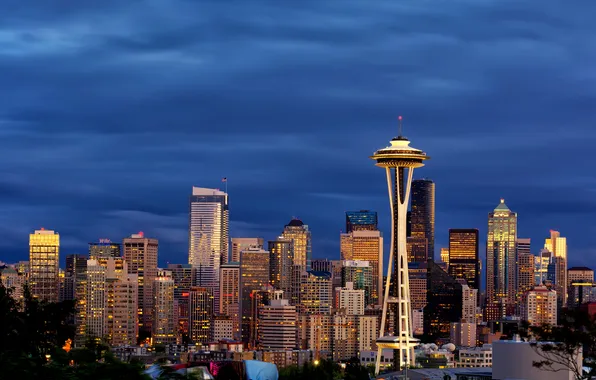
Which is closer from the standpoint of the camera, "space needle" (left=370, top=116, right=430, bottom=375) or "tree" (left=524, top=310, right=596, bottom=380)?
"tree" (left=524, top=310, right=596, bottom=380)

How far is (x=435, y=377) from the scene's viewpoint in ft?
411

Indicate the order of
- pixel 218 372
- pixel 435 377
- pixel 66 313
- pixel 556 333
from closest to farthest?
pixel 218 372 → pixel 556 333 → pixel 66 313 → pixel 435 377

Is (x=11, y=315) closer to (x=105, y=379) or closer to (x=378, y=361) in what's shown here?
(x=105, y=379)

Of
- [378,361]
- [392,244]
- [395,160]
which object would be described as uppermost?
[395,160]

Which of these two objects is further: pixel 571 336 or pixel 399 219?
pixel 399 219

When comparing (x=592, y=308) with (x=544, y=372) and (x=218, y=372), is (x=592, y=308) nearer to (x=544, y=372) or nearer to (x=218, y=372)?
(x=544, y=372)

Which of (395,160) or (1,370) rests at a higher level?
(395,160)

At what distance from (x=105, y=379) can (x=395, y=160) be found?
524 feet

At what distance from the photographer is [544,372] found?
53750 mm

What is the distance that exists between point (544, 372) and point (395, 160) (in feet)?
441

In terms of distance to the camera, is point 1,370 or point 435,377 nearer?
point 1,370

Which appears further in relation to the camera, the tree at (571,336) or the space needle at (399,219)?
the space needle at (399,219)

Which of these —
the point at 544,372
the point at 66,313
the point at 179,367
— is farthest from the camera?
the point at 66,313

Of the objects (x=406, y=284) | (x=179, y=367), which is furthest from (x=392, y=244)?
(x=179, y=367)
